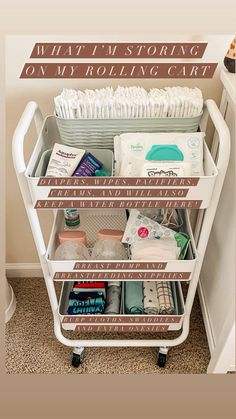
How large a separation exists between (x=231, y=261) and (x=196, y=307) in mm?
424

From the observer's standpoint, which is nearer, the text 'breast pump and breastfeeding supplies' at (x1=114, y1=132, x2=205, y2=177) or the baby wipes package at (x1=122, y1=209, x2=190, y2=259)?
the text 'breast pump and breastfeeding supplies' at (x1=114, y1=132, x2=205, y2=177)

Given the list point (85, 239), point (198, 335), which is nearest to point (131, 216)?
point (85, 239)

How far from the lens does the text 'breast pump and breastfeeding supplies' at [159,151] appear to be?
92 cm

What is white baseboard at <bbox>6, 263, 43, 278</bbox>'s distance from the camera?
152 centimetres

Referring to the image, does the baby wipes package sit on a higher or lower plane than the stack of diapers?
lower

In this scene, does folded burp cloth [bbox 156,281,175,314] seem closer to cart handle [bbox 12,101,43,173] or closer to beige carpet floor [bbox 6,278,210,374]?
beige carpet floor [bbox 6,278,210,374]

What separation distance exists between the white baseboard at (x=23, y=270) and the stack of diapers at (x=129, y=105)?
75 cm

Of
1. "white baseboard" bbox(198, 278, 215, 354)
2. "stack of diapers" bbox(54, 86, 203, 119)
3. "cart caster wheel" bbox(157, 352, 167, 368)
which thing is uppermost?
"stack of diapers" bbox(54, 86, 203, 119)

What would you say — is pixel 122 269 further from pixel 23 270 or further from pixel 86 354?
pixel 23 270

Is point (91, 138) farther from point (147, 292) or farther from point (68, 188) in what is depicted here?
point (147, 292)

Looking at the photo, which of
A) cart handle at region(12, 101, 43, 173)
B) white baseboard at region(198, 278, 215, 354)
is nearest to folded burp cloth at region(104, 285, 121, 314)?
white baseboard at region(198, 278, 215, 354)

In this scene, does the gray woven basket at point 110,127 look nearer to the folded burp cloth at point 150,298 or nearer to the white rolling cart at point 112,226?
the white rolling cart at point 112,226

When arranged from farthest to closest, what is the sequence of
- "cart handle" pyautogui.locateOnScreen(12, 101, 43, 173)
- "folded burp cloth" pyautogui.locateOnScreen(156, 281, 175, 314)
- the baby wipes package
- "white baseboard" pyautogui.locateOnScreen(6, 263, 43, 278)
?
"white baseboard" pyautogui.locateOnScreen(6, 263, 43, 278) < "folded burp cloth" pyautogui.locateOnScreen(156, 281, 175, 314) < the baby wipes package < "cart handle" pyautogui.locateOnScreen(12, 101, 43, 173)

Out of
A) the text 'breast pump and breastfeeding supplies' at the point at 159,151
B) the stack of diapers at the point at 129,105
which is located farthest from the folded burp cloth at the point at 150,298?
the stack of diapers at the point at 129,105
